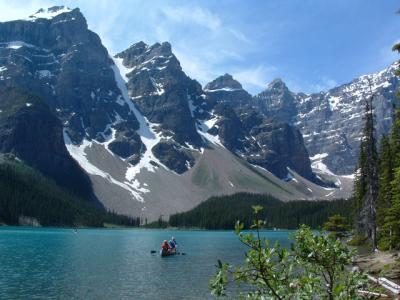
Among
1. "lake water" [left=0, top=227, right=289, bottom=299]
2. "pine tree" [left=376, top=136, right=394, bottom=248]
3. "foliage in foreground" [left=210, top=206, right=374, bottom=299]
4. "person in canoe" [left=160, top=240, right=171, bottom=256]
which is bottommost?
"lake water" [left=0, top=227, right=289, bottom=299]

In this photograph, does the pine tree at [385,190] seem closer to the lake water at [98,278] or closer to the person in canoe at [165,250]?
the lake water at [98,278]

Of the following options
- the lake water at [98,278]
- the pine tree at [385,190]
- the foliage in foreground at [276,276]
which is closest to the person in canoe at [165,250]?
the lake water at [98,278]

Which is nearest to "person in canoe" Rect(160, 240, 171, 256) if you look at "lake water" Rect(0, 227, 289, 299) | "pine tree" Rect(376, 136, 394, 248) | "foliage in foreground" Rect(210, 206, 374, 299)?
"lake water" Rect(0, 227, 289, 299)

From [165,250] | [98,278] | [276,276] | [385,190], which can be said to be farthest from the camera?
[165,250]

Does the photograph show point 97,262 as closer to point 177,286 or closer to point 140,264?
point 140,264

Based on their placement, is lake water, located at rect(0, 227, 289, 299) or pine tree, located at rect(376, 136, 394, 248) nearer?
lake water, located at rect(0, 227, 289, 299)

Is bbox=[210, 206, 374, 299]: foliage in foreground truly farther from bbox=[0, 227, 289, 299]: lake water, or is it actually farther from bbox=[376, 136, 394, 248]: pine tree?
bbox=[376, 136, 394, 248]: pine tree

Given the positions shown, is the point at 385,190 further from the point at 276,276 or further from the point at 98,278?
the point at 276,276

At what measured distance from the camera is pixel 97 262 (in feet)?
202

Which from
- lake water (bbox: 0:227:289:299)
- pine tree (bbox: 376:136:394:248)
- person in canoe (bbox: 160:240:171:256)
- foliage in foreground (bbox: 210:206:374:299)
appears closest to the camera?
foliage in foreground (bbox: 210:206:374:299)

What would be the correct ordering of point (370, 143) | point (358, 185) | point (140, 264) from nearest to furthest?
point (140, 264), point (370, 143), point (358, 185)

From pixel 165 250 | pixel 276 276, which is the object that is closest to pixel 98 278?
pixel 165 250

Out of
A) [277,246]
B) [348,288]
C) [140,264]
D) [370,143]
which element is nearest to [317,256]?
[348,288]

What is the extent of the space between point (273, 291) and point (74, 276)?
4307cm
